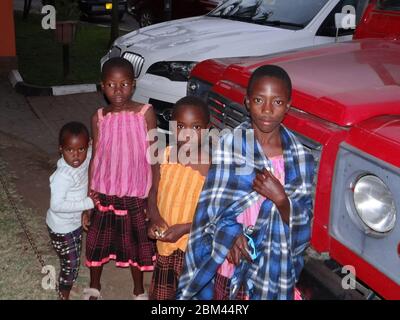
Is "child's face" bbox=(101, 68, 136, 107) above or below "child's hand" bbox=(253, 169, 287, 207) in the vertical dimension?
above

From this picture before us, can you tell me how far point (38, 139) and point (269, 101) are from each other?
4457 millimetres

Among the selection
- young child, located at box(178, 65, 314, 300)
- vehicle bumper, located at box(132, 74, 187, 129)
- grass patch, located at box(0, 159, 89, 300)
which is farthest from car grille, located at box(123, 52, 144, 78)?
young child, located at box(178, 65, 314, 300)

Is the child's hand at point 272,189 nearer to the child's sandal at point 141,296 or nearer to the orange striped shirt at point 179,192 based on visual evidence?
the orange striped shirt at point 179,192

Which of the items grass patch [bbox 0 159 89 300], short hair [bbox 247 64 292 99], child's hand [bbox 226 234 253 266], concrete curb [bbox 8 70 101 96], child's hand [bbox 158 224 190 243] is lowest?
grass patch [bbox 0 159 89 300]

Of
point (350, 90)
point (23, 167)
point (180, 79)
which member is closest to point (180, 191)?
point (350, 90)

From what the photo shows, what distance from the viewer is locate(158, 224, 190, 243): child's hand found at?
2555 millimetres

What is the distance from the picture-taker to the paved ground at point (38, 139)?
3634 mm

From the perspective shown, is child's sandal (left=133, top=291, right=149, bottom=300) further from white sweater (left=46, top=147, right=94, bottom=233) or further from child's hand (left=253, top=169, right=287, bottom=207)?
child's hand (left=253, top=169, right=287, bottom=207)

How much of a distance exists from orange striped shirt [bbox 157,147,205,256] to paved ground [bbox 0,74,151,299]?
1.03 m

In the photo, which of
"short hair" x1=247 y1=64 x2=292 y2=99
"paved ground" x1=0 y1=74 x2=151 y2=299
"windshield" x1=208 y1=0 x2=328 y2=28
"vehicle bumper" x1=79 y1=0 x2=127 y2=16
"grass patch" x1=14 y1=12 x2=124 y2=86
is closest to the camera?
"short hair" x1=247 y1=64 x2=292 y2=99

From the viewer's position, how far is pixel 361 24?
3945mm

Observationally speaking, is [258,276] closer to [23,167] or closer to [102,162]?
[102,162]

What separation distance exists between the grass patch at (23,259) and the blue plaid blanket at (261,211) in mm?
1481

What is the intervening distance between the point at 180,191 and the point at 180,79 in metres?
2.69
